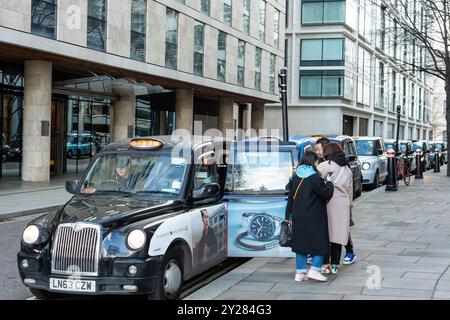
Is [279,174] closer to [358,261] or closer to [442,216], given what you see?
[358,261]

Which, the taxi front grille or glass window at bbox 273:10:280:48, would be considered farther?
glass window at bbox 273:10:280:48

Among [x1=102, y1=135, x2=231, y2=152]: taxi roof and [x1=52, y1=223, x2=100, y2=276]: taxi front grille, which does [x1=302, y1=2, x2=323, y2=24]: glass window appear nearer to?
[x1=102, y1=135, x2=231, y2=152]: taxi roof

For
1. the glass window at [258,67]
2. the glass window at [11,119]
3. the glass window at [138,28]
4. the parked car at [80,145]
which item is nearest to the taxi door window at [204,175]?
the glass window at [11,119]

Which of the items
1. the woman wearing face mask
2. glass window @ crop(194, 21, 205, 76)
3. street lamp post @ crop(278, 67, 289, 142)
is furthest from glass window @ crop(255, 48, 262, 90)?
the woman wearing face mask

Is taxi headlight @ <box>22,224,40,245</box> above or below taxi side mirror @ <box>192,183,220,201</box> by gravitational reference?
below

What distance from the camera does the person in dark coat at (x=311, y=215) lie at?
6.41m

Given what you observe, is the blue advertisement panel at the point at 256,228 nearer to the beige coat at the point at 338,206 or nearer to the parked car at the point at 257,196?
the parked car at the point at 257,196

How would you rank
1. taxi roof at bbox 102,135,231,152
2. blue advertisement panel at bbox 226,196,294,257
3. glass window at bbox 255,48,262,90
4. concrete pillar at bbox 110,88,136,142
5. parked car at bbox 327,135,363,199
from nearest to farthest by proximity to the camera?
taxi roof at bbox 102,135,231,152, blue advertisement panel at bbox 226,196,294,257, parked car at bbox 327,135,363,199, concrete pillar at bbox 110,88,136,142, glass window at bbox 255,48,262,90

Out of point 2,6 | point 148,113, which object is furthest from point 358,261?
point 148,113

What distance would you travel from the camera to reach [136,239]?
5555 mm

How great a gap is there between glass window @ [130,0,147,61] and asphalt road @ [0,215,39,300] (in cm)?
1371

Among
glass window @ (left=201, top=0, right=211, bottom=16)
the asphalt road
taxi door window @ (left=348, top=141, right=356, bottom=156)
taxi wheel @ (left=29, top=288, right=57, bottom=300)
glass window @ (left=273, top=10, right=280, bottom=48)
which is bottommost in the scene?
the asphalt road

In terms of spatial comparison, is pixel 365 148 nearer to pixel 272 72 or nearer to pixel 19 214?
pixel 19 214

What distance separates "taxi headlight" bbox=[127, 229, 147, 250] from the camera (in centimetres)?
554
